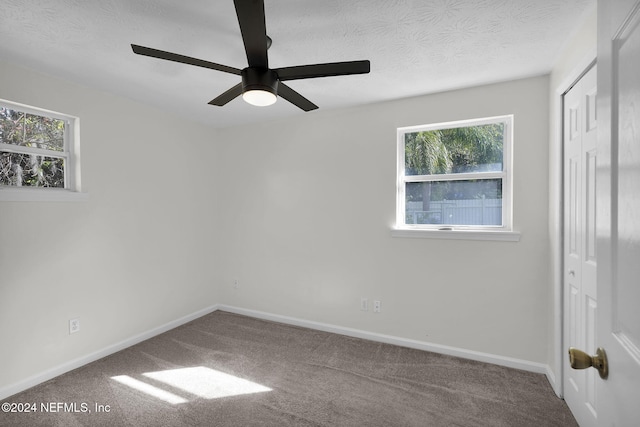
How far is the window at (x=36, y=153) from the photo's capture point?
230cm

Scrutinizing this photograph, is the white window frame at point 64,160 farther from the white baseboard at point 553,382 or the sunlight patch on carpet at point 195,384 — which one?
the white baseboard at point 553,382

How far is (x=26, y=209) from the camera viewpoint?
231cm

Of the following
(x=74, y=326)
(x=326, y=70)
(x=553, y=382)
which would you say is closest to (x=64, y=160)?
(x=74, y=326)

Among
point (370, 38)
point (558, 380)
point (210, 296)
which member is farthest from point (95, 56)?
point (558, 380)

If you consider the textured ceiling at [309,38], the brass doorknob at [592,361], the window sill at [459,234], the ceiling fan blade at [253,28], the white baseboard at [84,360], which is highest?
the textured ceiling at [309,38]

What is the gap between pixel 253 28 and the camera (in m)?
1.30

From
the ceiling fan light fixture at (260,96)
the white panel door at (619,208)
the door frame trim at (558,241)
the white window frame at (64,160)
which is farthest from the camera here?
the white window frame at (64,160)

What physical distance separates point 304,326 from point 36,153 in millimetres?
2996

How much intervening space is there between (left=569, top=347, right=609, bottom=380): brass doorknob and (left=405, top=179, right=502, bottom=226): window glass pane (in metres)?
2.23

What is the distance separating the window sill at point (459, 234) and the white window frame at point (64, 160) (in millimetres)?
2975

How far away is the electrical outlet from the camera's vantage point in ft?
8.48

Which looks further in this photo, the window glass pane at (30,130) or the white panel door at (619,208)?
the window glass pane at (30,130)

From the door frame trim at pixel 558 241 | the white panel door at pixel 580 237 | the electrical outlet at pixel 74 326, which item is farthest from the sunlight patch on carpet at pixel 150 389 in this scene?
the door frame trim at pixel 558 241

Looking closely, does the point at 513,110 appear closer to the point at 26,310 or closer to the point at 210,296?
the point at 210,296
